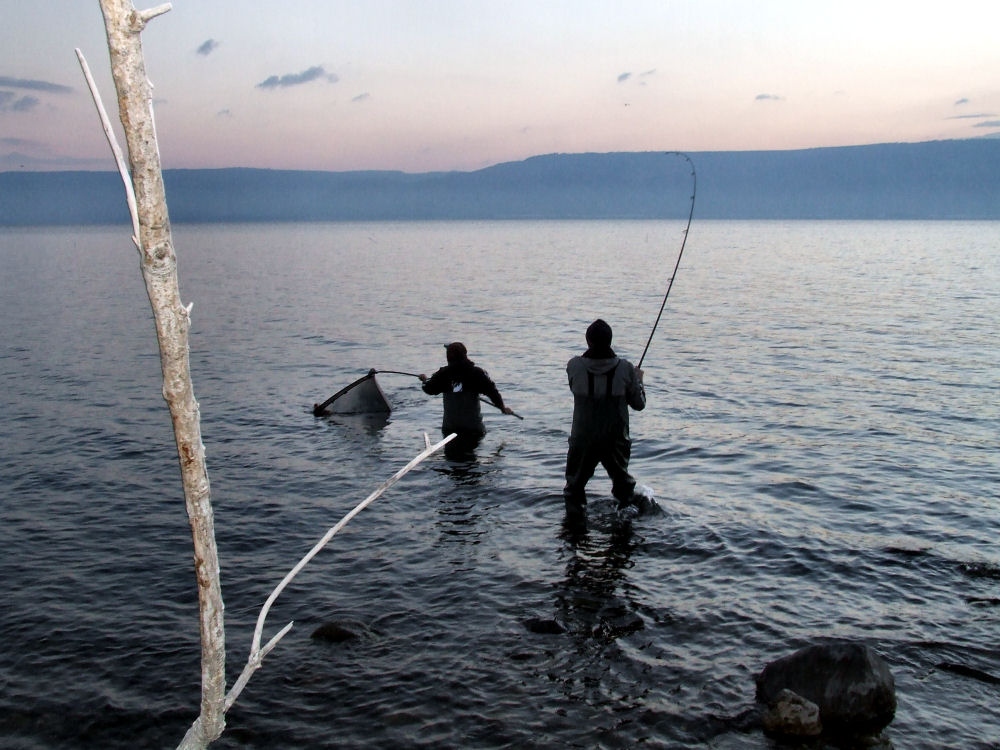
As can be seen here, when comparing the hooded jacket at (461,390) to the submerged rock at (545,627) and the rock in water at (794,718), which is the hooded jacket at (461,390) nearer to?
the submerged rock at (545,627)

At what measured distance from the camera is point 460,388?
14.6 meters

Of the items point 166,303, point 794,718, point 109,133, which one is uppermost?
point 109,133

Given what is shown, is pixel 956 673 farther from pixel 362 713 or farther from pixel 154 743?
pixel 154 743

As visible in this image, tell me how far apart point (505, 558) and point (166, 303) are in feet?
26.1

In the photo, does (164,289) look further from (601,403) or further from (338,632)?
(601,403)

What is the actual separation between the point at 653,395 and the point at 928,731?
51.6 ft

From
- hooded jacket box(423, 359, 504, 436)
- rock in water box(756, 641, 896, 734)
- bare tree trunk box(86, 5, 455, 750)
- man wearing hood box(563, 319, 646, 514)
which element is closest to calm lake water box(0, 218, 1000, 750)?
rock in water box(756, 641, 896, 734)

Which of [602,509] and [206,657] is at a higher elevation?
[206,657]

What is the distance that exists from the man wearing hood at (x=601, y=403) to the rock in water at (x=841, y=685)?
363 centimetres

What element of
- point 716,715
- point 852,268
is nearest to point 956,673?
point 716,715

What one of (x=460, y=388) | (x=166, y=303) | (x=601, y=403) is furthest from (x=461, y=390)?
Result: (x=166, y=303)

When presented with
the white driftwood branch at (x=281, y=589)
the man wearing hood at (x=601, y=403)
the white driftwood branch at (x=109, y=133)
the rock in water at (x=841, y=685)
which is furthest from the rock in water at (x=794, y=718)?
the white driftwood branch at (x=109, y=133)

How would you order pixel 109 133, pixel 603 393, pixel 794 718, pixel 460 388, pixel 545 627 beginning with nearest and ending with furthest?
pixel 109 133, pixel 794 718, pixel 545 627, pixel 603 393, pixel 460 388

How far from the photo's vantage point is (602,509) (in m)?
12.5
